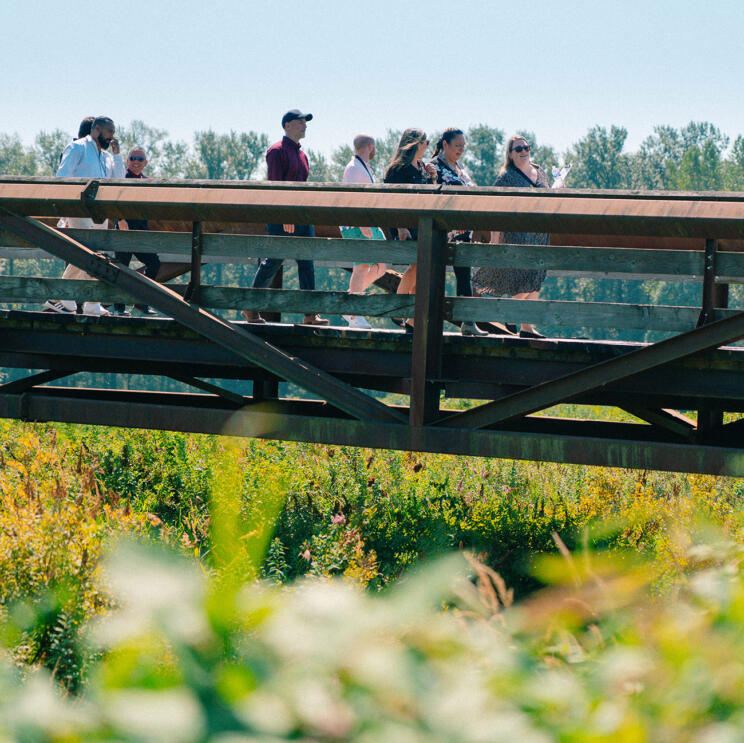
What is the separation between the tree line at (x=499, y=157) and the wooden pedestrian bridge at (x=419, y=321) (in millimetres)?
89281

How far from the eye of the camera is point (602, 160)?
102m

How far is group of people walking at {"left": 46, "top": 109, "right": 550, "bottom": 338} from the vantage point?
7168mm

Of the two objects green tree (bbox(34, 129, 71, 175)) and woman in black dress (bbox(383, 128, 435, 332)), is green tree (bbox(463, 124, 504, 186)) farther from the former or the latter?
woman in black dress (bbox(383, 128, 435, 332))

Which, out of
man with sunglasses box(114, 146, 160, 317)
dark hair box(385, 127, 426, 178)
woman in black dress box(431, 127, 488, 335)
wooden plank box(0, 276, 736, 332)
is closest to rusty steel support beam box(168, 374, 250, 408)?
wooden plank box(0, 276, 736, 332)

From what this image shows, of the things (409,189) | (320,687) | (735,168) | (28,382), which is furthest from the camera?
(735,168)

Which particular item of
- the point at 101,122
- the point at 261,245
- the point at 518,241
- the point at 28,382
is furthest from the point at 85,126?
the point at 518,241

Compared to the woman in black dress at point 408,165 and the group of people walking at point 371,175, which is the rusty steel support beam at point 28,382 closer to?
the group of people walking at point 371,175

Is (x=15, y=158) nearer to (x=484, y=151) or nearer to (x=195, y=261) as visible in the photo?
(x=484, y=151)

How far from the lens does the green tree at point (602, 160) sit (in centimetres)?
10138

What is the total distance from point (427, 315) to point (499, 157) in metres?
98.1

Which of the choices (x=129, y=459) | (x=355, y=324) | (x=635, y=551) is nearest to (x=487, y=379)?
(x=355, y=324)

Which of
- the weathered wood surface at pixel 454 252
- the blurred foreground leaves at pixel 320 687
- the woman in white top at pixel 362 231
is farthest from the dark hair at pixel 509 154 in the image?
the blurred foreground leaves at pixel 320 687

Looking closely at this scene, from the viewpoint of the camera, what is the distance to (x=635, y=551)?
8750 millimetres

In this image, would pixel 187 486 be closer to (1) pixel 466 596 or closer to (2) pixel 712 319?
(2) pixel 712 319
